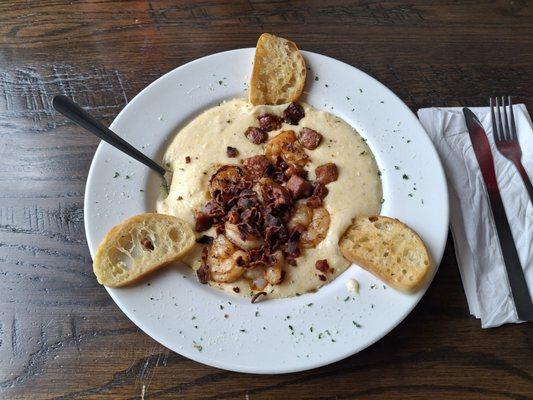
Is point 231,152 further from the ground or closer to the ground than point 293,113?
closer to the ground

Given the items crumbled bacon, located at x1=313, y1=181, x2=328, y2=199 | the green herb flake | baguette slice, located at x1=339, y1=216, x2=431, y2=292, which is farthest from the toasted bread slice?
the green herb flake

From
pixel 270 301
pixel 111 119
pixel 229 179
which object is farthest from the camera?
pixel 111 119

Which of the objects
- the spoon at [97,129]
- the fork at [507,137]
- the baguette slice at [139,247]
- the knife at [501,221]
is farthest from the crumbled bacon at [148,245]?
the fork at [507,137]

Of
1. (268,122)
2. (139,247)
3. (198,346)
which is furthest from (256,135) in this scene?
(198,346)

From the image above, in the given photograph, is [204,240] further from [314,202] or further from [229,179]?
[314,202]

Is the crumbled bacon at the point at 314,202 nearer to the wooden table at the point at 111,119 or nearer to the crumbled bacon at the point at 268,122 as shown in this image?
the crumbled bacon at the point at 268,122
